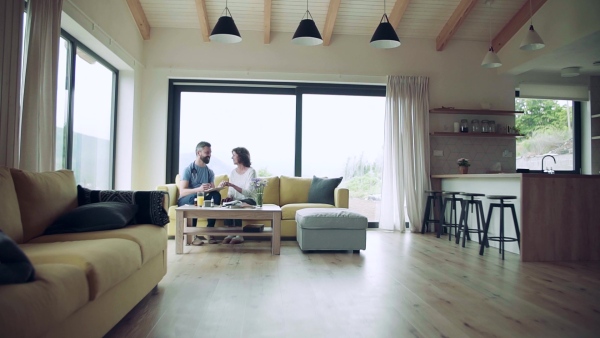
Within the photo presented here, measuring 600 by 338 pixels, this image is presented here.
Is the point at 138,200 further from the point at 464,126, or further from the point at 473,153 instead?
the point at 473,153

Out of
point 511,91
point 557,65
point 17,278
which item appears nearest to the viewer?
point 17,278

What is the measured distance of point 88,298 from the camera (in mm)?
1768

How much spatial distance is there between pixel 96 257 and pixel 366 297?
175cm

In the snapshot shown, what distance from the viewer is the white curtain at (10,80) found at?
3115 mm

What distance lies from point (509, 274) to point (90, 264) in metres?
3.29

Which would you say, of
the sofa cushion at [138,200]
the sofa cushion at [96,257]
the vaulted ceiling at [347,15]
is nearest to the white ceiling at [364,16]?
the vaulted ceiling at [347,15]

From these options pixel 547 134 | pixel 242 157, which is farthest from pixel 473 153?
pixel 242 157

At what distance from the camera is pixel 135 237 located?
2492 millimetres

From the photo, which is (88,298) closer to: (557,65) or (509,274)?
(509,274)

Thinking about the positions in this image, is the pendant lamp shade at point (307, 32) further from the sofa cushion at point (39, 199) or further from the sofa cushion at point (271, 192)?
the sofa cushion at point (39, 199)

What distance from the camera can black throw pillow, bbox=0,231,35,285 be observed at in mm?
1408

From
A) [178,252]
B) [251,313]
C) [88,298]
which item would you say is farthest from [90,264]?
[178,252]

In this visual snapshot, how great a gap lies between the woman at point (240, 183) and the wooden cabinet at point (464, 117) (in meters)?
3.17

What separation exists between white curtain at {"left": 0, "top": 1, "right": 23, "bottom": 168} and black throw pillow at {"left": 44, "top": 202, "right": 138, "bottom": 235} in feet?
3.36
